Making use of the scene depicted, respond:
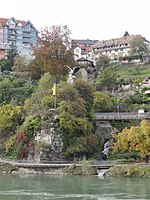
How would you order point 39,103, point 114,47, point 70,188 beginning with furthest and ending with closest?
point 114,47
point 39,103
point 70,188

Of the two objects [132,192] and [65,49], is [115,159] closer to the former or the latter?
[132,192]

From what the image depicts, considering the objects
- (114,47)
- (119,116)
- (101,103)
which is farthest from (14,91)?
(114,47)

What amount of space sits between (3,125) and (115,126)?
13705mm

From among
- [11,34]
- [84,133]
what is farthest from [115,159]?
[11,34]

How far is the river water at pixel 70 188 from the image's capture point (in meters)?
36.8

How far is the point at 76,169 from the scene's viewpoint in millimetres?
50062

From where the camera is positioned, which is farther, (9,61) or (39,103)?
(9,61)

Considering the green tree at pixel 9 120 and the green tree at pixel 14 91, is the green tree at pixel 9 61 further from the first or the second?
the green tree at pixel 9 120

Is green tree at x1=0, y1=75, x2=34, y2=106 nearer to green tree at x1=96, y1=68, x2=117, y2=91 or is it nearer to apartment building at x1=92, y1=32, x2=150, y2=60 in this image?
green tree at x1=96, y1=68, x2=117, y2=91

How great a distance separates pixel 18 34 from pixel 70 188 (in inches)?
2998

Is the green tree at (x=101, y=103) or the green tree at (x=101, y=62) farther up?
the green tree at (x=101, y=62)

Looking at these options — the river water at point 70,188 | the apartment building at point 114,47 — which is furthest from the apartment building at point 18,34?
the river water at point 70,188

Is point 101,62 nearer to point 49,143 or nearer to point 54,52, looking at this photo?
point 54,52

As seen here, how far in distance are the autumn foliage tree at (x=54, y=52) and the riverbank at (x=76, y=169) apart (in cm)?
2224
